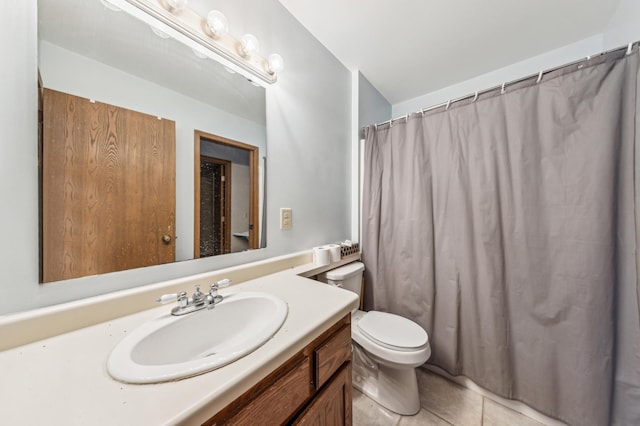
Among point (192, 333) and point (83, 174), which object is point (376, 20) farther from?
point (192, 333)

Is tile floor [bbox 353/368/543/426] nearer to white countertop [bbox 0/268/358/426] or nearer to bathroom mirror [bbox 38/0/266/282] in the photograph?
white countertop [bbox 0/268/358/426]

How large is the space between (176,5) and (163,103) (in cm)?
36

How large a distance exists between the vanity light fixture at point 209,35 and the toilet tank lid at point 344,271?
114cm

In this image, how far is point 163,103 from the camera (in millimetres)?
818

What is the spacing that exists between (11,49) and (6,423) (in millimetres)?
856

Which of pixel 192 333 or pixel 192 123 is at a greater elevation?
pixel 192 123

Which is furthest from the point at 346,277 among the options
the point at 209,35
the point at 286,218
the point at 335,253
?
the point at 209,35

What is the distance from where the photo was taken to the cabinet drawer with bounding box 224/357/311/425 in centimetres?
47

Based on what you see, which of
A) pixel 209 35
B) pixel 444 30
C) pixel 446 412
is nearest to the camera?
pixel 209 35

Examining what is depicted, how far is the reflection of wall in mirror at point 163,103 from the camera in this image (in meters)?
0.64

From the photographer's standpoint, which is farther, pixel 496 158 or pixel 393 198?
pixel 393 198

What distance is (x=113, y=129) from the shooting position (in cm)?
71

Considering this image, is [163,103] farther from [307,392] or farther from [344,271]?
[344,271]

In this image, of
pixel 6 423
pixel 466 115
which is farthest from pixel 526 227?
pixel 6 423
